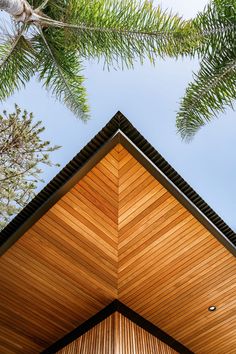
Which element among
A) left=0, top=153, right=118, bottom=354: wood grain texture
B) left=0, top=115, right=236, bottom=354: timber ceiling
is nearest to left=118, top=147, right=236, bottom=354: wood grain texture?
left=0, top=115, right=236, bottom=354: timber ceiling

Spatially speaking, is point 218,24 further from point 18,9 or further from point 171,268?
point 171,268

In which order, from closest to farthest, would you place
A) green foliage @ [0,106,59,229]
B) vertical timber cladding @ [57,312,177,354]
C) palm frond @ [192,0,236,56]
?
vertical timber cladding @ [57,312,177,354] → palm frond @ [192,0,236,56] → green foliage @ [0,106,59,229]

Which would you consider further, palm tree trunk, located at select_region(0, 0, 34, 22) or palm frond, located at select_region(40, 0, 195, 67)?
palm frond, located at select_region(40, 0, 195, 67)

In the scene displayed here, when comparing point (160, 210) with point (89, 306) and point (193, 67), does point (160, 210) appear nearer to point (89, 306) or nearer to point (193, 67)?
point (89, 306)

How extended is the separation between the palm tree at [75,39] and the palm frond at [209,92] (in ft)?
2.35

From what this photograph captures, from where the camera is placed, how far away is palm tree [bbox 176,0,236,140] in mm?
7410

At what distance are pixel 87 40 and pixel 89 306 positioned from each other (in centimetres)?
479

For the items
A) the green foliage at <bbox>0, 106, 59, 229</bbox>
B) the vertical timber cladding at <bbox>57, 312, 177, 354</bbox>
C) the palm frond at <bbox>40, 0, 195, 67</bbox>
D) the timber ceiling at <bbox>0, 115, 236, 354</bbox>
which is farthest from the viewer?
the green foliage at <bbox>0, 106, 59, 229</bbox>

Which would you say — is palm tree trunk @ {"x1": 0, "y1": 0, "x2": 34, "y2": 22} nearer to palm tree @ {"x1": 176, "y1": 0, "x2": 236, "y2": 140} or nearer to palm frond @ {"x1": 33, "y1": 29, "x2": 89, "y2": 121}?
palm frond @ {"x1": 33, "y1": 29, "x2": 89, "y2": 121}

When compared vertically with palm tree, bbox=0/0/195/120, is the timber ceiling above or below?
below

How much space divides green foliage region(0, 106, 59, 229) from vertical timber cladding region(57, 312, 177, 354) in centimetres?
577

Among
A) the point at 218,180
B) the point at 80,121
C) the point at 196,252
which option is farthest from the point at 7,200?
the point at 218,180

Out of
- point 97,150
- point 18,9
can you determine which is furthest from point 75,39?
point 97,150

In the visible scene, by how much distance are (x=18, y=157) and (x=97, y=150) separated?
8.23 meters
